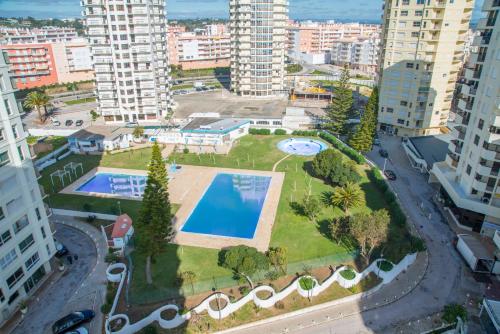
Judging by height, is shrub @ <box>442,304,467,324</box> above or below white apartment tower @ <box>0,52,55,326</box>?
below

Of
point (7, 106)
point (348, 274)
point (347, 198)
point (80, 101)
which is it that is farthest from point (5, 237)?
point (80, 101)

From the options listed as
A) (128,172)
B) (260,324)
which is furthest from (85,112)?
(260,324)

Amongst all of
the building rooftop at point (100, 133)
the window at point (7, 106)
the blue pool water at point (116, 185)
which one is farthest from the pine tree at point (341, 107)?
the window at point (7, 106)

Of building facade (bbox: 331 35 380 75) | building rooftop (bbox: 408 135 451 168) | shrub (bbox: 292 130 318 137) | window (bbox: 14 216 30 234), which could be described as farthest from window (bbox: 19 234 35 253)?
building facade (bbox: 331 35 380 75)

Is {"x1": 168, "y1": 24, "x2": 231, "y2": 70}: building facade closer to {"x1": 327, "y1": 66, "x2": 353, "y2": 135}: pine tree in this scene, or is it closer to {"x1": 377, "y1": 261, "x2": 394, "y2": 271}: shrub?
{"x1": 327, "y1": 66, "x2": 353, "y2": 135}: pine tree

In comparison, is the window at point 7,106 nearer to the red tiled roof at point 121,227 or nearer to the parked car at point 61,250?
the parked car at point 61,250
